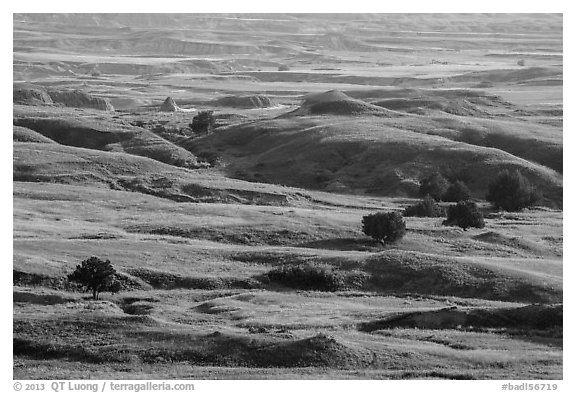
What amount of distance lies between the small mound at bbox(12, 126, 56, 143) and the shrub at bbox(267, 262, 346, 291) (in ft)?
188

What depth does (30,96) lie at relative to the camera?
146 m

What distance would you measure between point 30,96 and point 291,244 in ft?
282

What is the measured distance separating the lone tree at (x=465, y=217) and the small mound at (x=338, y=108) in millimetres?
56107

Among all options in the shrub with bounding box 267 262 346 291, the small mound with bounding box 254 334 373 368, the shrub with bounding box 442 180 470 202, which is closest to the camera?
the small mound with bounding box 254 334 373 368

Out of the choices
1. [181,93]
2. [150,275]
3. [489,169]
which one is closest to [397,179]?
[489,169]

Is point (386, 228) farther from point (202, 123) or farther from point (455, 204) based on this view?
point (202, 123)

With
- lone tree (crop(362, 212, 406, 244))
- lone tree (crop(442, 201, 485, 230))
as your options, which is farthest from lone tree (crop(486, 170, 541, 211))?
lone tree (crop(362, 212, 406, 244))

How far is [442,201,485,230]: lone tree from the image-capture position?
77.4 m

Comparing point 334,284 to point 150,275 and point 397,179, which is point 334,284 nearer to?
point 150,275

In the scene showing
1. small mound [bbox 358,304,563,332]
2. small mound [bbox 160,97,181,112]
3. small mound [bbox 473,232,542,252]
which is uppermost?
small mound [bbox 160,97,181,112]

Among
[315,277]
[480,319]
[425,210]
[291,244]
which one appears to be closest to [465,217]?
[425,210]

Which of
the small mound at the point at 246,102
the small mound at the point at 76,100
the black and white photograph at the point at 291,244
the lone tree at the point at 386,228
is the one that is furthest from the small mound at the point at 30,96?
the lone tree at the point at 386,228

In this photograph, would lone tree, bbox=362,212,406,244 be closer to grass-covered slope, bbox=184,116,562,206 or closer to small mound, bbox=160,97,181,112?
grass-covered slope, bbox=184,116,562,206

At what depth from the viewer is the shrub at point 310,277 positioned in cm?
5800
